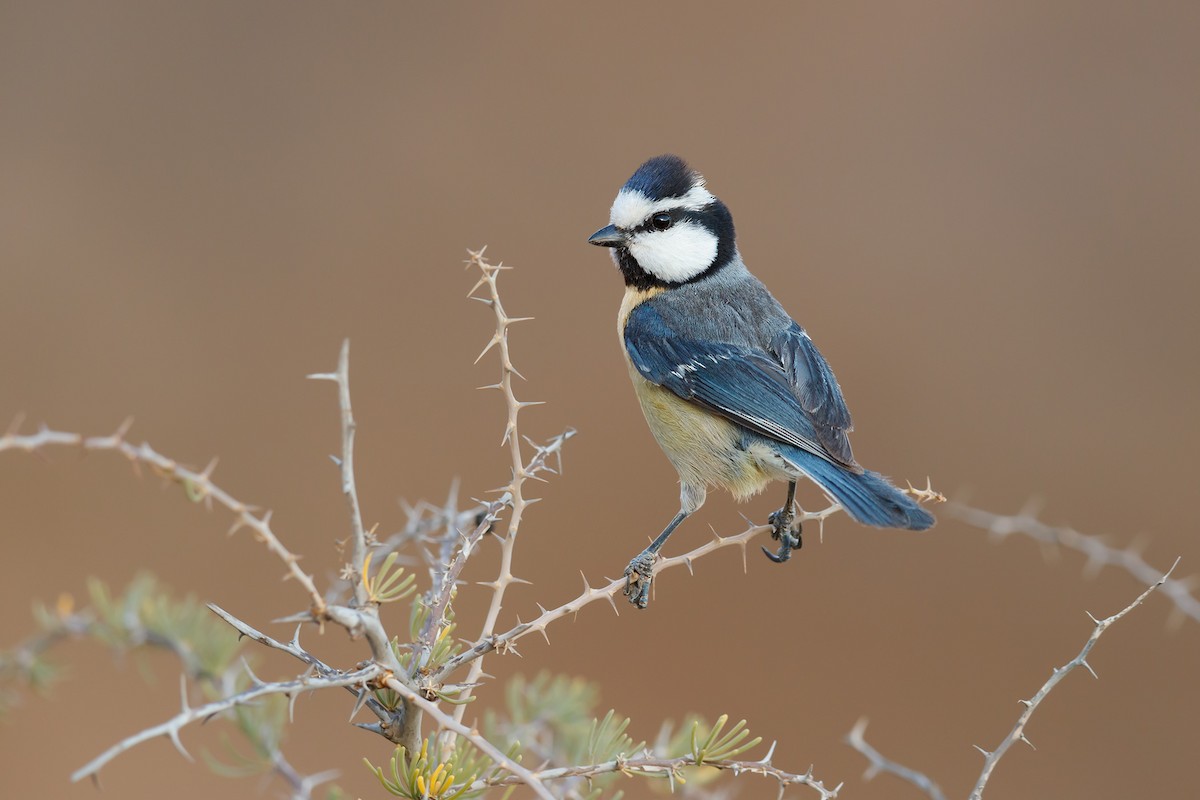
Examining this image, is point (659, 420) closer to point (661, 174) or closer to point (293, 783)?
point (661, 174)

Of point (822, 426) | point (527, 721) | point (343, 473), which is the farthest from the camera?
point (822, 426)

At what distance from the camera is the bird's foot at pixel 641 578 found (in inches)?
92.4

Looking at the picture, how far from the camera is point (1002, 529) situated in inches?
67.9

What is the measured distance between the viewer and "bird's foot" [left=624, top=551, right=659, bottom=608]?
2348mm

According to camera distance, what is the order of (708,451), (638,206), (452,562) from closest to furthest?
(452,562)
(708,451)
(638,206)

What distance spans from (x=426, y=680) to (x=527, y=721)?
382 millimetres

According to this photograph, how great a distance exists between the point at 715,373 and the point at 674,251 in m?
0.48

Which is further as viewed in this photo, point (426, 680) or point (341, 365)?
point (426, 680)

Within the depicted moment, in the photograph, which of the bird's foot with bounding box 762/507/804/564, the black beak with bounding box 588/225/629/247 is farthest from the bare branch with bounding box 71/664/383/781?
the black beak with bounding box 588/225/629/247

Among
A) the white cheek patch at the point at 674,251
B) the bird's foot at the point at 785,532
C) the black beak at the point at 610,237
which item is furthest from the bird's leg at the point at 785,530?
the black beak at the point at 610,237

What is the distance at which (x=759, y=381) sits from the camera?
250 cm

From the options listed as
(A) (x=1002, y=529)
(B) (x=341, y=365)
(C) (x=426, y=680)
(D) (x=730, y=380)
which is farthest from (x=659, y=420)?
(B) (x=341, y=365)

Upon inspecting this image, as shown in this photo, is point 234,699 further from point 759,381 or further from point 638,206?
point 638,206

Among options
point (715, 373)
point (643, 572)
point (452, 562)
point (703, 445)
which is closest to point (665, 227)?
point (715, 373)
